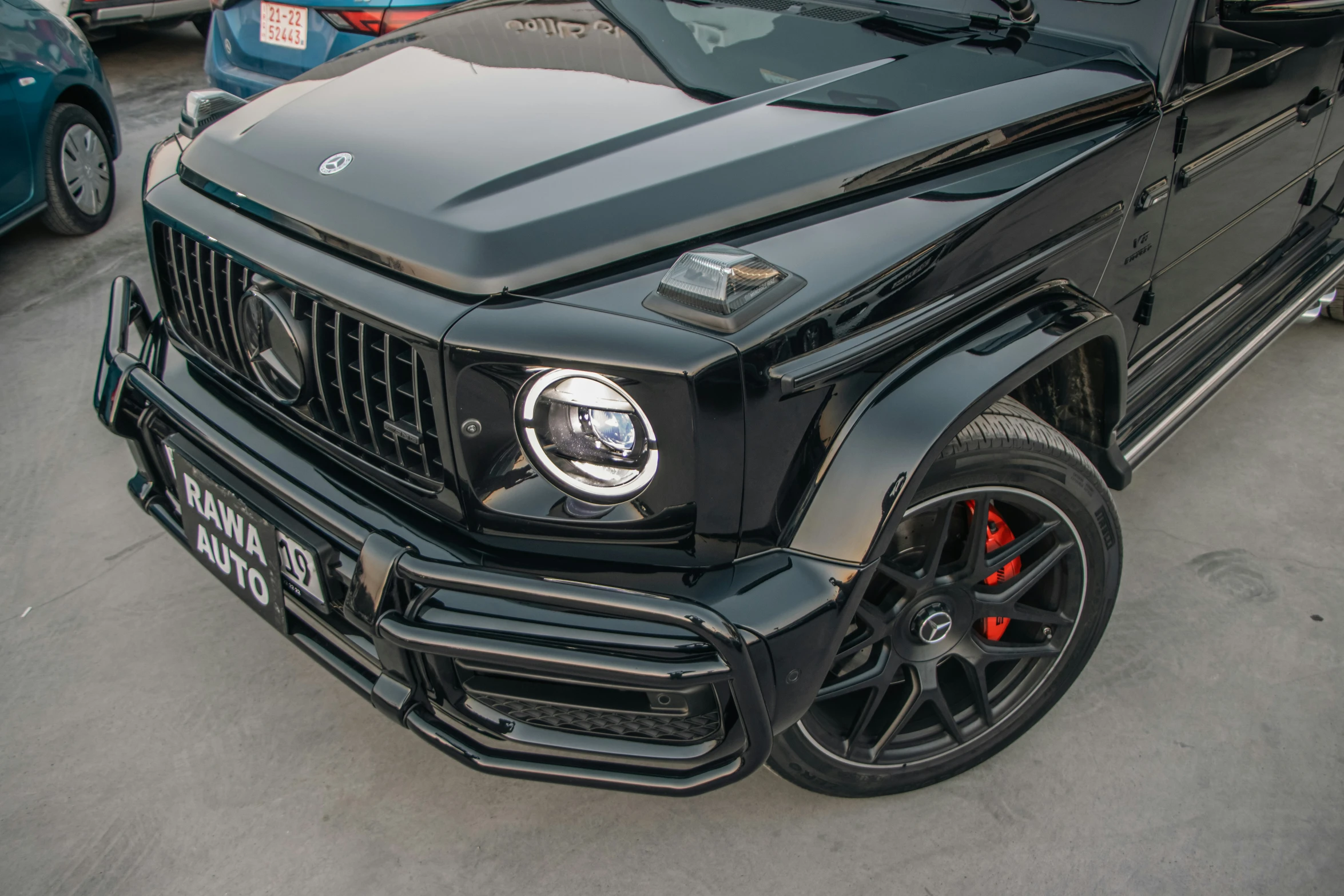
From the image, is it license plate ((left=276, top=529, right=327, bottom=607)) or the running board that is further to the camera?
the running board

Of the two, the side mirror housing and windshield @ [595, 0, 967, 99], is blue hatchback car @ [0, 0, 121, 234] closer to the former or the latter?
windshield @ [595, 0, 967, 99]

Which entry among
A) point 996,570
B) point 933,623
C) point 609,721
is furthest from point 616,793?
point 996,570

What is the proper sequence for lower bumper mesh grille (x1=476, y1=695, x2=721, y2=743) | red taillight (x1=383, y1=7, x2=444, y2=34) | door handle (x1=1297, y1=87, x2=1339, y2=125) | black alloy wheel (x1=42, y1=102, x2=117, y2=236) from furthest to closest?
→ black alloy wheel (x1=42, y1=102, x2=117, y2=236) < red taillight (x1=383, y1=7, x2=444, y2=34) < door handle (x1=1297, y1=87, x2=1339, y2=125) < lower bumper mesh grille (x1=476, y1=695, x2=721, y2=743)

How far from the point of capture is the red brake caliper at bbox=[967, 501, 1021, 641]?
188 centimetres

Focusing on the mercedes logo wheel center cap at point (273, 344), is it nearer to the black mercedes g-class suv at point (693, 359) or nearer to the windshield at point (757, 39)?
the black mercedes g-class suv at point (693, 359)

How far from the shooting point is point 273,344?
1.70 m

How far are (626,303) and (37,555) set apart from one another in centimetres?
219

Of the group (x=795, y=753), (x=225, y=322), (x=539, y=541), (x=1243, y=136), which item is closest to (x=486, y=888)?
(x=795, y=753)

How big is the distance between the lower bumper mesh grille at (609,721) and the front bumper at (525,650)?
1cm

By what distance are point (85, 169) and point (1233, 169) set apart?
15.0 feet

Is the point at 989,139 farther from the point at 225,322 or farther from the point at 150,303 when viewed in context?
the point at 150,303

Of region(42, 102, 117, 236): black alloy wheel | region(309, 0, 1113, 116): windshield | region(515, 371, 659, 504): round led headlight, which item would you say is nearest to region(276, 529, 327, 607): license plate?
region(515, 371, 659, 504): round led headlight

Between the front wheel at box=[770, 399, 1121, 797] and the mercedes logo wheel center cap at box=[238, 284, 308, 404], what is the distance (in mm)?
1035

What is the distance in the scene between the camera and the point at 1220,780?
2.06 m
